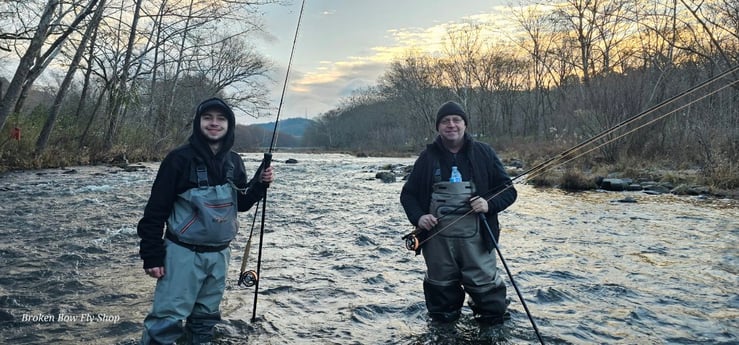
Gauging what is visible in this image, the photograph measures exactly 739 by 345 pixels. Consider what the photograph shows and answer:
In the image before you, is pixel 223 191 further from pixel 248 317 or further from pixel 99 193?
pixel 99 193

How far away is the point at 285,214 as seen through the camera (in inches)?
406

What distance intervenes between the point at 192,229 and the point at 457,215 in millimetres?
1988

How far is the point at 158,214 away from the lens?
3.06m

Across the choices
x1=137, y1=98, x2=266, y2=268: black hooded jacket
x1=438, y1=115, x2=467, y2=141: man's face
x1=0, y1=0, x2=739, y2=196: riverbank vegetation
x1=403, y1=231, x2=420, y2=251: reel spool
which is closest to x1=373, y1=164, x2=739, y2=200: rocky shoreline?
x1=0, y1=0, x2=739, y2=196: riverbank vegetation

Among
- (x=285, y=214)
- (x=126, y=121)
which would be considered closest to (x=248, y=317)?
(x=285, y=214)

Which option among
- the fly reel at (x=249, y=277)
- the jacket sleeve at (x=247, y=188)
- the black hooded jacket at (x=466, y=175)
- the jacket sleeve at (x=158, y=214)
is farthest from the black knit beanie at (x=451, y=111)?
the jacket sleeve at (x=158, y=214)

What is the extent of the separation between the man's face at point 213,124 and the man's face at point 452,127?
5.69 ft

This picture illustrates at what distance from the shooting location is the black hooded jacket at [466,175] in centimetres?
387

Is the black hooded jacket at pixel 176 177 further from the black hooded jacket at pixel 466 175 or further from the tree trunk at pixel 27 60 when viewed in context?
the tree trunk at pixel 27 60

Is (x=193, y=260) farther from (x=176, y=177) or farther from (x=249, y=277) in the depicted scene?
(x=249, y=277)

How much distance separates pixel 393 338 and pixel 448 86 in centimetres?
5519

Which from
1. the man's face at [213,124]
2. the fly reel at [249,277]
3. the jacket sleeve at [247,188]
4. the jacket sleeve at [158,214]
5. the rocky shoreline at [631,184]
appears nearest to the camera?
the jacket sleeve at [158,214]

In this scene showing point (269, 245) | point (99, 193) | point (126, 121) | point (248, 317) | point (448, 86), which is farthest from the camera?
point (448, 86)

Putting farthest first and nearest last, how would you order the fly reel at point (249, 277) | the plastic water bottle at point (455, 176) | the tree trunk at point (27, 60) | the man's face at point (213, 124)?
1. the tree trunk at point (27, 60)
2. the plastic water bottle at point (455, 176)
3. the fly reel at point (249, 277)
4. the man's face at point (213, 124)
